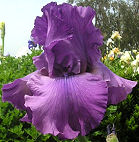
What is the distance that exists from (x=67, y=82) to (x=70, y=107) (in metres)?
0.11

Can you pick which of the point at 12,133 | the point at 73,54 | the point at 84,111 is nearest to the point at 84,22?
the point at 73,54

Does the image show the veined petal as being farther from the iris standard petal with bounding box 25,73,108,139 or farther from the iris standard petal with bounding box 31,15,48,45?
the iris standard petal with bounding box 31,15,48,45

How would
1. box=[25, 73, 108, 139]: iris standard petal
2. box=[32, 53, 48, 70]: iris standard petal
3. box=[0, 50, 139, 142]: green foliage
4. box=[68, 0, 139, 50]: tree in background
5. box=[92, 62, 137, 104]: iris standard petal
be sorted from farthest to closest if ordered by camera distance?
1. box=[68, 0, 139, 50]: tree in background
2. box=[0, 50, 139, 142]: green foliage
3. box=[32, 53, 48, 70]: iris standard petal
4. box=[92, 62, 137, 104]: iris standard petal
5. box=[25, 73, 108, 139]: iris standard petal

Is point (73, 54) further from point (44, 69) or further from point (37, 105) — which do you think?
point (37, 105)

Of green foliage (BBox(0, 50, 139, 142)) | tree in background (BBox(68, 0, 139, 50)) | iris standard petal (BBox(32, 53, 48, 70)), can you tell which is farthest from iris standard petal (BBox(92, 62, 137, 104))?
tree in background (BBox(68, 0, 139, 50))

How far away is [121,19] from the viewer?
1132 inches

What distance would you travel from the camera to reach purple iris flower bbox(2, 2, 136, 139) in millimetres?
1017

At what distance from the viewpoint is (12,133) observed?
2674mm

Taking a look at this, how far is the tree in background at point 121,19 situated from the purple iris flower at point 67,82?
27108 mm

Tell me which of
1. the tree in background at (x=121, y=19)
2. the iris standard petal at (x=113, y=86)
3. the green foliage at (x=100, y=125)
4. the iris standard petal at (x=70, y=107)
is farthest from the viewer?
the tree in background at (x=121, y=19)

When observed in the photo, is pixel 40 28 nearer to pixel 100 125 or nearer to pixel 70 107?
pixel 70 107

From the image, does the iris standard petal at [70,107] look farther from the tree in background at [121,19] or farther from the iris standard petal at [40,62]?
the tree in background at [121,19]

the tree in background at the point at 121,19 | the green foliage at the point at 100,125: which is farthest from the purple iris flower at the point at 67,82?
the tree in background at the point at 121,19

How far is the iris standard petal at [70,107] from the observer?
1010mm
